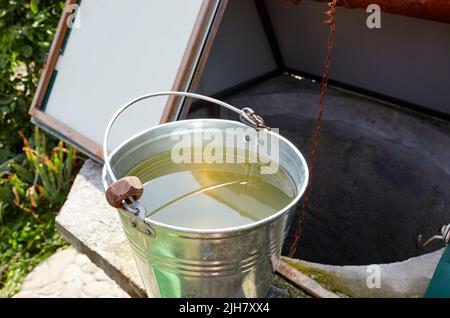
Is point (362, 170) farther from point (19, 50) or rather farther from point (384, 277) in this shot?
point (19, 50)

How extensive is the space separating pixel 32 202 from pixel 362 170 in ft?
10.1

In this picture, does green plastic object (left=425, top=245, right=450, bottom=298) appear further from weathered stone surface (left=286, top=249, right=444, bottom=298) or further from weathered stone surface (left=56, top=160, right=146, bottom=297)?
weathered stone surface (left=56, top=160, right=146, bottom=297)

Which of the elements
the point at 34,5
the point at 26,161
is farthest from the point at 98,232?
the point at 34,5

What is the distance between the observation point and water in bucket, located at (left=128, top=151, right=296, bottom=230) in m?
1.88

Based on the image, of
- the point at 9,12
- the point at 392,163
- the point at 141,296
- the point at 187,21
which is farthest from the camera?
the point at 9,12

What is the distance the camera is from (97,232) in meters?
2.76

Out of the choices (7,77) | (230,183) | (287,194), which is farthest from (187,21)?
(7,77)

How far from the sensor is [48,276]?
11.7 feet

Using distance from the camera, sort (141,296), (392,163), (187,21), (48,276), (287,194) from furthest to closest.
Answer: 1. (392,163)
2. (48,276)
3. (187,21)
4. (141,296)
5. (287,194)

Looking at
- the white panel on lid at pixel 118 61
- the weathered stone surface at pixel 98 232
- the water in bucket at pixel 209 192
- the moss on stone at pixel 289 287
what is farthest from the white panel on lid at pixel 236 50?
A: the moss on stone at pixel 289 287

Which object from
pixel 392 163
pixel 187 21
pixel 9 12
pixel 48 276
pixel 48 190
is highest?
pixel 187 21

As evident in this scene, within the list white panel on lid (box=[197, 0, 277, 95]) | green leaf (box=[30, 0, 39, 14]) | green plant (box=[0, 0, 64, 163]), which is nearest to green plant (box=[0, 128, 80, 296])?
green plant (box=[0, 0, 64, 163])
